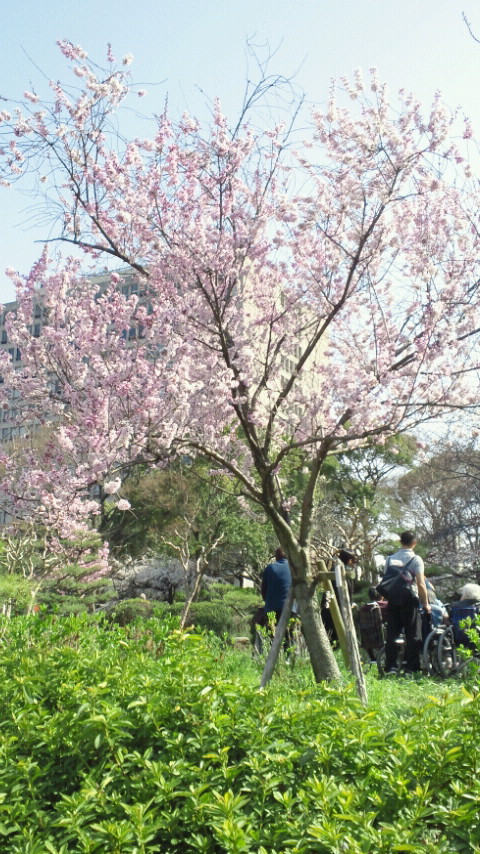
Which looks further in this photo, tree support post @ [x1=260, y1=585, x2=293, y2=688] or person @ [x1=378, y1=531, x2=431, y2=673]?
person @ [x1=378, y1=531, x2=431, y2=673]

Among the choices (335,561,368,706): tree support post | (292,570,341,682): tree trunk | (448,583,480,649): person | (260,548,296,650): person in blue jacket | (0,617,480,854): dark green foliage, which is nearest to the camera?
(0,617,480,854): dark green foliage

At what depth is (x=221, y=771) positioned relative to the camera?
2818mm

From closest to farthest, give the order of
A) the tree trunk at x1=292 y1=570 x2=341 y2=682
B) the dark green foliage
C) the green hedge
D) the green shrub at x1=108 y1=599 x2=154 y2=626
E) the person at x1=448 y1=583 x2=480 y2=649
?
the dark green foliage, the tree trunk at x1=292 y1=570 x2=341 y2=682, the person at x1=448 y1=583 x2=480 y2=649, the green hedge, the green shrub at x1=108 y1=599 x2=154 y2=626

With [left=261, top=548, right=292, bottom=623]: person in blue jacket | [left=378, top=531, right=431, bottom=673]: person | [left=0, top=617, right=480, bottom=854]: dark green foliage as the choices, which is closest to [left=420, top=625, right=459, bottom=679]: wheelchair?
[left=378, top=531, right=431, bottom=673]: person

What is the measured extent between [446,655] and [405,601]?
2.35 feet

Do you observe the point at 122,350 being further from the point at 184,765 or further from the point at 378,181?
the point at 184,765

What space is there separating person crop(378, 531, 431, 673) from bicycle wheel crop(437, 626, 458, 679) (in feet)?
0.79

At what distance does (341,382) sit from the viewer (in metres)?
7.26

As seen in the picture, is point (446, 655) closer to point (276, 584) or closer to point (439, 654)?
point (439, 654)

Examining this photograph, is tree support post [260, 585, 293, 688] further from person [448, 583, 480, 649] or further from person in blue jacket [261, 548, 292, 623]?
person [448, 583, 480, 649]

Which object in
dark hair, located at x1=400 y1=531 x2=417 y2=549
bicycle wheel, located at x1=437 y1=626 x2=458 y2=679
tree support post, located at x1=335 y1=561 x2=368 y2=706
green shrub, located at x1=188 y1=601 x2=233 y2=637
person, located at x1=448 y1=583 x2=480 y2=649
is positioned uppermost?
dark hair, located at x1=400 y1=531 x2=417 y2=549

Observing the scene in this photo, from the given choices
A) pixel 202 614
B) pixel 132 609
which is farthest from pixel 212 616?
pixel 132 609

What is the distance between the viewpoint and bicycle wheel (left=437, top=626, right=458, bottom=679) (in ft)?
25.5

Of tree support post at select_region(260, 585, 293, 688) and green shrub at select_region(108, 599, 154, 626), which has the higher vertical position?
tree support post at select_region(260, 585, 293, 688)
